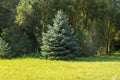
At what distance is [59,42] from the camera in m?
27.2

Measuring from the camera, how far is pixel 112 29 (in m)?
45.3

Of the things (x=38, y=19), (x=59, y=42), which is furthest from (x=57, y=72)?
(x=38, y=19)

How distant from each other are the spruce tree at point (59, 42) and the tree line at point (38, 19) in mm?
3127

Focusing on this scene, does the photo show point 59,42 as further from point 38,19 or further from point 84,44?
point 38,19

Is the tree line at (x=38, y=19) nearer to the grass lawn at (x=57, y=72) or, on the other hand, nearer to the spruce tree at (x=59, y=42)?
the spruce tree at (x=59, y=42)

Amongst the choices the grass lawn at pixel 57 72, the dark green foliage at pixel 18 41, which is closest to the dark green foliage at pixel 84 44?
the dark green foliage at pixel 18 41

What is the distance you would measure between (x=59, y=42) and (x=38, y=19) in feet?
23.7

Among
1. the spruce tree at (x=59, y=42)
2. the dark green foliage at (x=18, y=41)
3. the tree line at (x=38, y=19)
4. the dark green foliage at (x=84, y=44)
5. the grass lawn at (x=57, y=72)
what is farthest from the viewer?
the dark green foliage at (x=84, y=44)

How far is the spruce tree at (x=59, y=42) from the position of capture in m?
27.0

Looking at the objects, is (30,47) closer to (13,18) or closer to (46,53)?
(13,18)

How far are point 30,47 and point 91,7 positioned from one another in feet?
32.9

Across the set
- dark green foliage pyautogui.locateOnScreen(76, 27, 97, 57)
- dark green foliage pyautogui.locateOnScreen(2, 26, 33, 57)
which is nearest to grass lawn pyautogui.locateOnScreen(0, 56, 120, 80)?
dark green foliage pyautogui.locateOnScreen(2, 26, 33, 57)

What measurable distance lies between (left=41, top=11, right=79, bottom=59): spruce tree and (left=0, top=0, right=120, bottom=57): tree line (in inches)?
123

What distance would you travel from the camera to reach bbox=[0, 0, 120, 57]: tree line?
31.7m
